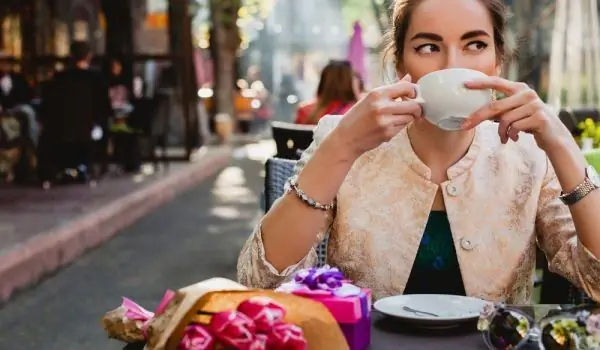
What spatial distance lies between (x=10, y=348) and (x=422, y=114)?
3.54 meters

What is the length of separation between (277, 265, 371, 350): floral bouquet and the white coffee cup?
31 centimetres

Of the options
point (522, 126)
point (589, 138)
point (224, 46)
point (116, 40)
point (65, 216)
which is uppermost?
point (224, 46)

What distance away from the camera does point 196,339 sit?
118 centimetres

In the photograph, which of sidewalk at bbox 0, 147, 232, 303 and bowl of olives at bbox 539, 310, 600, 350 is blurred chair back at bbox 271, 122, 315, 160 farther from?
bowl of olives at bbox 539, 310, 600, 350

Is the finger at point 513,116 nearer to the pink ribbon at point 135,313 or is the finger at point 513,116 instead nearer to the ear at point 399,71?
the ear at point 399,71

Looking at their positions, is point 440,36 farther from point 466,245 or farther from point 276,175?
point 276,175

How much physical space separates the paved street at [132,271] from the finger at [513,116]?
1.86 metres

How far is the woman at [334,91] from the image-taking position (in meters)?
6.93

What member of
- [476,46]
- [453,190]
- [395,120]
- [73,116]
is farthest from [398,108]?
[73,116]

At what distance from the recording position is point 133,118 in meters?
12.6

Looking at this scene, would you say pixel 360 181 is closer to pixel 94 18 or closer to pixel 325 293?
pixel 325 293

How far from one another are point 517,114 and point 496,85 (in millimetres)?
92

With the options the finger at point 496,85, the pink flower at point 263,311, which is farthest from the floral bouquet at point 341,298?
the finger at point 496,85

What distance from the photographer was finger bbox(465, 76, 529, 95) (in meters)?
1.45
